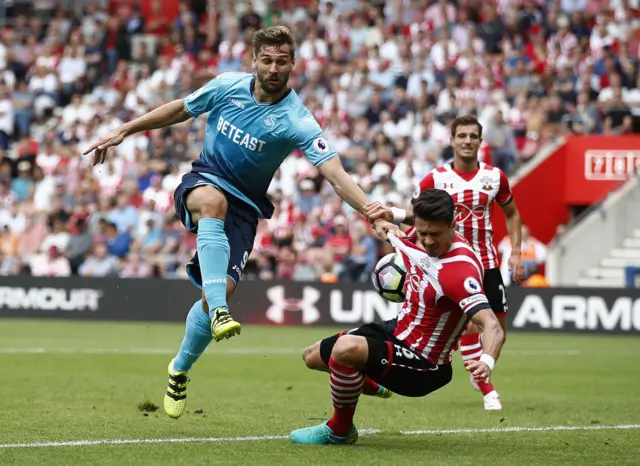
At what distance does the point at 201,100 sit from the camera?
8.62 meters

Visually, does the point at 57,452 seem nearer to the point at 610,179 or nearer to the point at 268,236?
the point at 268,236

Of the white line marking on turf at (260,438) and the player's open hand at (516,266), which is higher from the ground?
the player's open hand at (516,266)

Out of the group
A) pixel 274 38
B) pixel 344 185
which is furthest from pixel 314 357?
pixel 274 38

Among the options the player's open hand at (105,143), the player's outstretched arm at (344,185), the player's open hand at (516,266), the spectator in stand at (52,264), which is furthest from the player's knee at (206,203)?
the spectator in stand at (52,264)

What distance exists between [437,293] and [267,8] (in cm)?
2155

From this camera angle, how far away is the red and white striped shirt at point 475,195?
33.8 ft

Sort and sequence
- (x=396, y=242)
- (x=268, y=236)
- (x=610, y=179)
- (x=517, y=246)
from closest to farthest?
1. (x=396, y=242)
2. (x=517, y=246)
3. (x=268, y=236)
4. (x=610, y=179)

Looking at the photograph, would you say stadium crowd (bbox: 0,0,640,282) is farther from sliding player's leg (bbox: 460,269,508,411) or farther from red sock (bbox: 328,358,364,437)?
red sock (bbox: 328,358,364,437)

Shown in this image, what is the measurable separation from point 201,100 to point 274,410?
102 inches

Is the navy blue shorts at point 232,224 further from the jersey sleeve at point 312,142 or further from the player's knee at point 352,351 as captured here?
the player's knee at point 352,351

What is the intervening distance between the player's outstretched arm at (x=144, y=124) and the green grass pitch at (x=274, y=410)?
185cm

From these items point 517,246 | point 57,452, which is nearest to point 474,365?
point 57,452

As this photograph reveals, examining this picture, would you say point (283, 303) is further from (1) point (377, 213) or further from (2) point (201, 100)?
(1) point (377, 213)

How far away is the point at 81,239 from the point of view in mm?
22688
